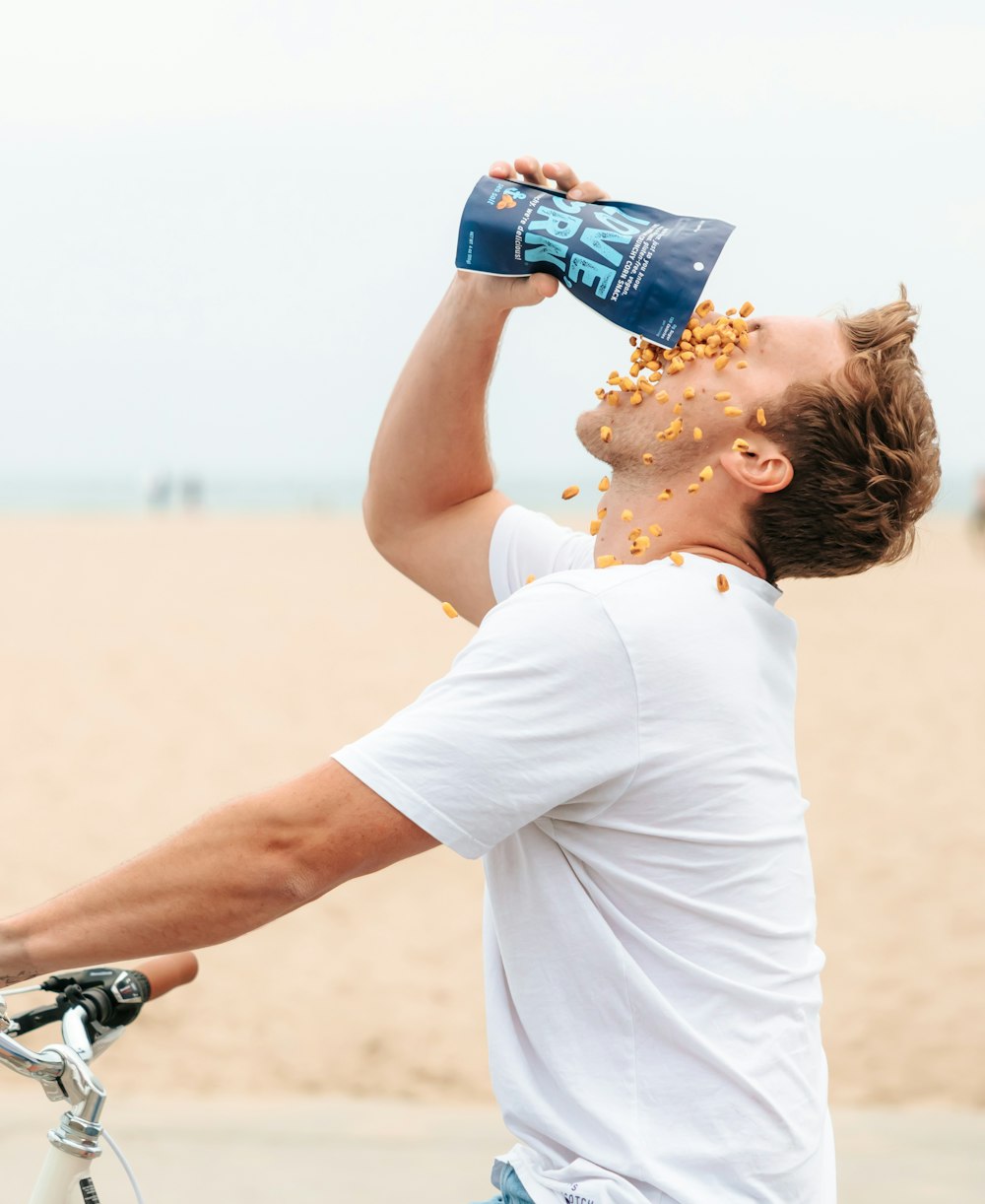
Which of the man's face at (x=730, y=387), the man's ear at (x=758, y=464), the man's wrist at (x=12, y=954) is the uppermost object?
the man's face at (x=730, y=387)

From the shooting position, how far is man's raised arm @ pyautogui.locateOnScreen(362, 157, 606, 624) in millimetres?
2346

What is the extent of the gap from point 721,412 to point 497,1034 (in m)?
0.83

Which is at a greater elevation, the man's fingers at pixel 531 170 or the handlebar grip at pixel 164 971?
the man's fingers at pixel 531 170

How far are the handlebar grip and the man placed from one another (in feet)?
1.28

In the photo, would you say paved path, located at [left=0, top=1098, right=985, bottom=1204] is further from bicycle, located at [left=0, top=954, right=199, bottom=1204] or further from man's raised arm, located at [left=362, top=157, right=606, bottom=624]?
bicycle, located at [left=0, top=954, right=199, bottom=1204]

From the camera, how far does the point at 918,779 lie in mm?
9383

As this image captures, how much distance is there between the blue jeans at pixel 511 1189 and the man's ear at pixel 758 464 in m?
0.90

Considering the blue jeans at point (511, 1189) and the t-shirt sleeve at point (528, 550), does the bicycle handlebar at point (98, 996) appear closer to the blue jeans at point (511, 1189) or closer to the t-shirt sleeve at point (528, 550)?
the blue jeans at point (511, 1189)

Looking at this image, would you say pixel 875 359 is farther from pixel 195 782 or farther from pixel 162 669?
pixel 162 669

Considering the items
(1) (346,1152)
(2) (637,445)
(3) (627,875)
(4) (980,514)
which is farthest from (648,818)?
(4) (980,514)

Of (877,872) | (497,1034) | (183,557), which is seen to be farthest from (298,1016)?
(183,557)

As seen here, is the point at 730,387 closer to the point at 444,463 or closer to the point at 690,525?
the point at 690,525

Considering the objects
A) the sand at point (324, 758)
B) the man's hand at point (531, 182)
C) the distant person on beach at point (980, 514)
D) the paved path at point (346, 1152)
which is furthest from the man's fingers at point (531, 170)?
the distant person on beach at point (980, 514)

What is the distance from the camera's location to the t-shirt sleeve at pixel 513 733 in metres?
1.59
